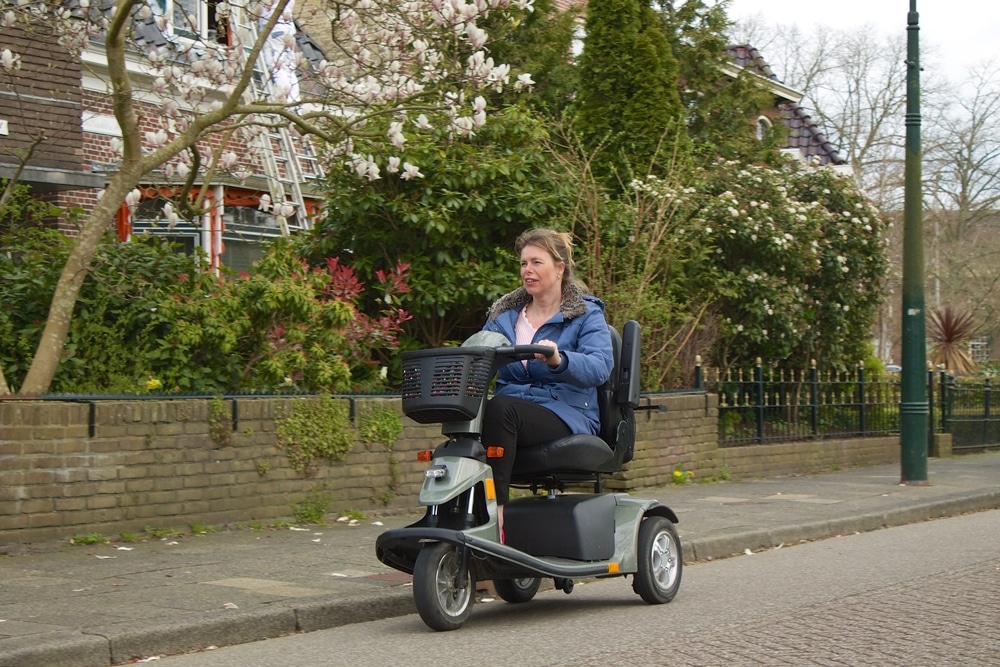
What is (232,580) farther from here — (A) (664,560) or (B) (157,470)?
(A) (664,560)

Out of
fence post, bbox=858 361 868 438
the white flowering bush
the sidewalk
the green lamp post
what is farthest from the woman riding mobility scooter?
fence post, bbox=858 361 868 438

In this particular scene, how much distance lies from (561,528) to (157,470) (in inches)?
151

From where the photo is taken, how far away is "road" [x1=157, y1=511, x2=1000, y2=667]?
5.53 meters

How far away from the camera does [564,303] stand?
6.82 meters

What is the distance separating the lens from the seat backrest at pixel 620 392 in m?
6.82

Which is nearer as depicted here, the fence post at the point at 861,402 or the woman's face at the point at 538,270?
the woman's face at the point at 538,270

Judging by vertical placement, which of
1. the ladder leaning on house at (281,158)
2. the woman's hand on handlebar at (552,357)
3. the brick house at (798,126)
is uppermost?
the brick house at (798,126)

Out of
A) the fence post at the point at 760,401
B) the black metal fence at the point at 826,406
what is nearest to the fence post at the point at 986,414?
the black metal fence at the point at 826,406

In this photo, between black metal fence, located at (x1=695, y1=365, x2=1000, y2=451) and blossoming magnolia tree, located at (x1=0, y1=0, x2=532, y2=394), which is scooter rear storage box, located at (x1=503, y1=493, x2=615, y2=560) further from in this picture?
black metal fence, located at (x1=695, y1=365, x2=1000, y2=451)

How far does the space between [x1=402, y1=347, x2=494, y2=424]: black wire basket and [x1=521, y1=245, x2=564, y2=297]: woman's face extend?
0.81 metres

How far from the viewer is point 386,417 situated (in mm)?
10984

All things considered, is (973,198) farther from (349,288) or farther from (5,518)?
(5,518)

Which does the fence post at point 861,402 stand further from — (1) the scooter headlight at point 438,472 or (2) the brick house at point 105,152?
(1) the scooter headlight at point 438,472

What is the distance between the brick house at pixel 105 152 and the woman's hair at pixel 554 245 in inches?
230
